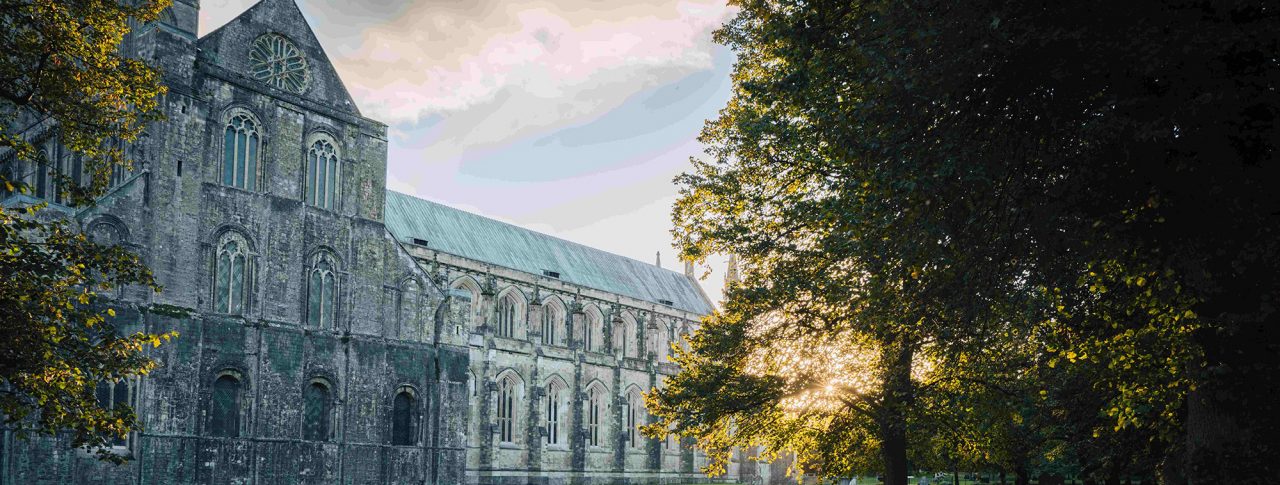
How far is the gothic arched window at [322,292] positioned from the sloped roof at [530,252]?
14173mm

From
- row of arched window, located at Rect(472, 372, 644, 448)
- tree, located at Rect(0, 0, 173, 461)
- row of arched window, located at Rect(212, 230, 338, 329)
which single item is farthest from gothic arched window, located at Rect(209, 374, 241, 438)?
row of arched window, located at Rect(472, 372, 644, 448)

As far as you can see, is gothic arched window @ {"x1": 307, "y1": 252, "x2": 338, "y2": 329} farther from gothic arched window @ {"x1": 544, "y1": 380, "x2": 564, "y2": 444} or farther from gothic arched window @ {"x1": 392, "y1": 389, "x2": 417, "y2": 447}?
gothic arched window @ {"x1": 544, "y1": 380, "x2": 564, "y2": 444}

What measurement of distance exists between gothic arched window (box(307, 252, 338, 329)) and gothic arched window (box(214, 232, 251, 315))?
2.29 m

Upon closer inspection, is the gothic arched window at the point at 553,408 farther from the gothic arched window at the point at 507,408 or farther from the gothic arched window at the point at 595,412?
the gothic arched window at the point at 507,408

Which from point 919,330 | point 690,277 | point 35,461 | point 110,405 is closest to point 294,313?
point 110,405

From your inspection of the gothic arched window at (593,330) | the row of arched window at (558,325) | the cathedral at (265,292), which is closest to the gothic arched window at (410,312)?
the cathedral at (265,292)

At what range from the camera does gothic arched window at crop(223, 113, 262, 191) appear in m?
32.4

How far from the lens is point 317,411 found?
33344 mm

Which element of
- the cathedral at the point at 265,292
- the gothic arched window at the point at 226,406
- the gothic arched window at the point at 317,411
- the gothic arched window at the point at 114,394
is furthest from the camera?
the gothic arched window at the point at 317,411

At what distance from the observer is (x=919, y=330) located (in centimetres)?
1551

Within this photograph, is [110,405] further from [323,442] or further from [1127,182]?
[1127,182]

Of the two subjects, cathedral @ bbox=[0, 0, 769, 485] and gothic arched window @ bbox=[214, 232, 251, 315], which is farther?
gothic arched window @ bbox=[214, 232, 251, 315]

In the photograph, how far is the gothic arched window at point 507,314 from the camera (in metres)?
53.6

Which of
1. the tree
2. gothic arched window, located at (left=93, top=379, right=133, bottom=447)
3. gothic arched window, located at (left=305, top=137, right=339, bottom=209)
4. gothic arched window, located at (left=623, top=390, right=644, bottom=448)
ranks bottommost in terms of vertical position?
gothic arched window, located at (left=623, top=390, right=644, bottom=448)
